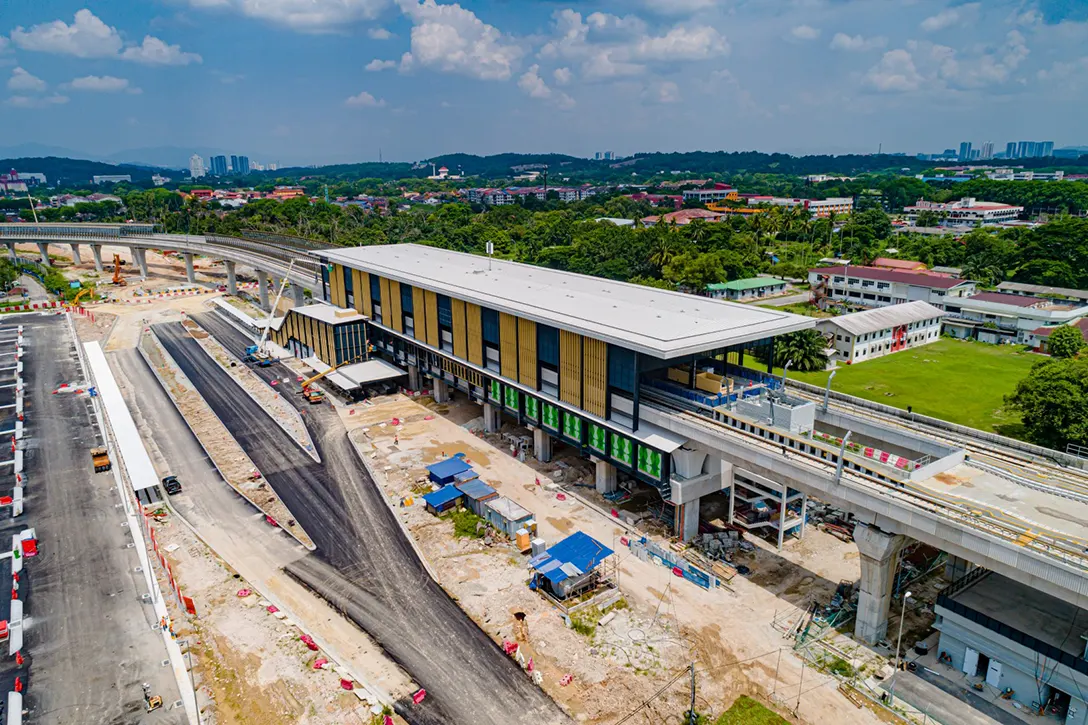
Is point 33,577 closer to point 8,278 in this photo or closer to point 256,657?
point 256,657

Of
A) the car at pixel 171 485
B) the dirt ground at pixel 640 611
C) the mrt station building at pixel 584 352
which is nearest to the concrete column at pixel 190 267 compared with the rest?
the mrt station building at pixel 584 352

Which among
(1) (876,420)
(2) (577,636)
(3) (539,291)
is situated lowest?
(2) (577,636)

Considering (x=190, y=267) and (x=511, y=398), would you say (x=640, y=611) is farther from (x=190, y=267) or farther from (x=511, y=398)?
(x=190, y=267)

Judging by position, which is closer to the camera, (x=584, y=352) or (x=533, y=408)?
(x=584, y=352)

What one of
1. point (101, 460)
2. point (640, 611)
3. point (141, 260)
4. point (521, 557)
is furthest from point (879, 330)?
point (141, 260)

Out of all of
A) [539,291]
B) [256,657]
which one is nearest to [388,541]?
[256,657]

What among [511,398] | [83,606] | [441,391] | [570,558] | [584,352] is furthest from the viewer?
[441,391]
